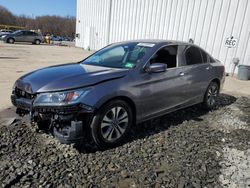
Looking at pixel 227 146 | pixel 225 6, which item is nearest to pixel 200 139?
pixel 227 146

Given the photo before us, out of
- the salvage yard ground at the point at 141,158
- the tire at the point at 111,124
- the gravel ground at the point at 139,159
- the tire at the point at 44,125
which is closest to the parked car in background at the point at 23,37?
the salvage yard ground at the point at 141,158

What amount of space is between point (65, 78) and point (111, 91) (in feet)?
2.13

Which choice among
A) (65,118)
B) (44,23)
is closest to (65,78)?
(65,118)

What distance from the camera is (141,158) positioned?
362 cm

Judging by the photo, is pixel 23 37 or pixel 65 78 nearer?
pixel 65 78

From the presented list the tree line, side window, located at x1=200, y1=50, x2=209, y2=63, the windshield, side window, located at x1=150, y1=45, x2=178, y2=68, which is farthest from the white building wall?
the tree line

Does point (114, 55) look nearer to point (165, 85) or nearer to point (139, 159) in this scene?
point (165, 85)

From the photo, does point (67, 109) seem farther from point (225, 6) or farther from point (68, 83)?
point (225, 6)

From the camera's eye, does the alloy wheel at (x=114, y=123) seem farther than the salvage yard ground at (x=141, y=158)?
Yes

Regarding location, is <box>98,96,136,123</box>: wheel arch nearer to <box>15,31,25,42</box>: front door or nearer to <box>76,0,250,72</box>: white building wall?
<box>76,0,250,72</box>: white building wall

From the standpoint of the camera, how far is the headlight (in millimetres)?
3305

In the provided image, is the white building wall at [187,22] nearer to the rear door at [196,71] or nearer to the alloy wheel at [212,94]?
the alloy wheel at [212,94]

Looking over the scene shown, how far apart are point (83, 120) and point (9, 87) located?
15.8ft

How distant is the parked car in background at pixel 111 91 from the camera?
3354 millimetres
